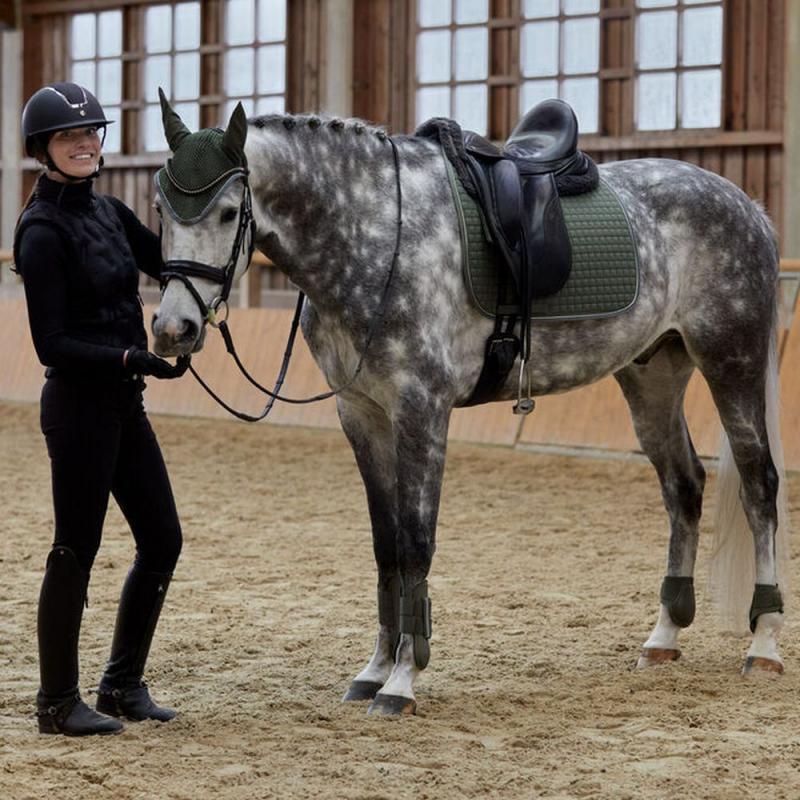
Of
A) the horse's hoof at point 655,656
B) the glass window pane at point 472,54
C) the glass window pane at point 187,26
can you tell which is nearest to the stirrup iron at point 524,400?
the horse's hoof at point 655,656

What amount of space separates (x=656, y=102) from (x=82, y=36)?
6.79 m

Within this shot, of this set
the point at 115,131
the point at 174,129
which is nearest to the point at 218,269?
the point at 174,129

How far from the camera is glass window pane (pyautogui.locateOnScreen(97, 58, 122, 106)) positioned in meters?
15.9

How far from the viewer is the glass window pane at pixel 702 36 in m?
12.3

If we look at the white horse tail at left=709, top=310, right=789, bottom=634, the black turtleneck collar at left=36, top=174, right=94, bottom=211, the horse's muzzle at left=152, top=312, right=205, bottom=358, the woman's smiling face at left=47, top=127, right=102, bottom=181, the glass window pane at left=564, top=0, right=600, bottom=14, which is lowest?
the white horse tail at left=709, top=310, right=789, bottom=634

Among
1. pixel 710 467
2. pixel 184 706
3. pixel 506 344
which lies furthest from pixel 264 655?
pixel 710 467

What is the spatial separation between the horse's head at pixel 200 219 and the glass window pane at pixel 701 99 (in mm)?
9207

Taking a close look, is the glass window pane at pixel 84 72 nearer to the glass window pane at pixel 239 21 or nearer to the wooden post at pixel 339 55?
the glass window pane at pixel 239 21

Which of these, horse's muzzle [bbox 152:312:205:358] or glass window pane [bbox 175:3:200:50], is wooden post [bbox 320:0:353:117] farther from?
horse's muzzle [bbox 152:312:205:358]

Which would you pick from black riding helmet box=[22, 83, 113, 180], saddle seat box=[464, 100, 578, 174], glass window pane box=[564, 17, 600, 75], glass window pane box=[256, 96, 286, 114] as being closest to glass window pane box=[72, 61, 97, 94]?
glass window pane box=[256, 96, 286, 114]

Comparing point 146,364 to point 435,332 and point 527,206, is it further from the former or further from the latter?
point 527,206

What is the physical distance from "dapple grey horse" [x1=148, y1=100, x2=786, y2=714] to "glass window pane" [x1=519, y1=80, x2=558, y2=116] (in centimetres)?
855

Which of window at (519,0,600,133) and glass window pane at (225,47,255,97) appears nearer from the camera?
window at (519,0,600,133)

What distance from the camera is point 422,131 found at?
448 cm
